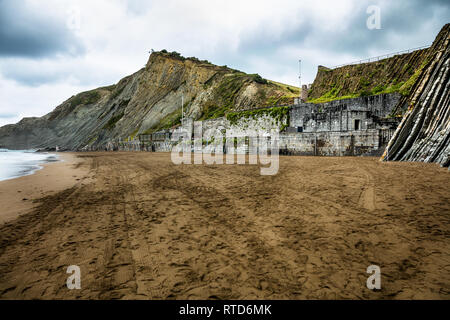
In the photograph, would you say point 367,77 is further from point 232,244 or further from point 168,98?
point 168,98

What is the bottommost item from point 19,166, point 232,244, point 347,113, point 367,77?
point 232,244

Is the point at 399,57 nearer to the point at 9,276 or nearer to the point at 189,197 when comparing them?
the point at 189,197

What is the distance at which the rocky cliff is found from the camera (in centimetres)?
1254

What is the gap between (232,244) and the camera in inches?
145

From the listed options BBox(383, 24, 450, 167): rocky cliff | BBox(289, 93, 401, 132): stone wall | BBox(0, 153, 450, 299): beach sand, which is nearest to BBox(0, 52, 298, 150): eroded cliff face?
BBox(289, 93, 401, 132): stone wall

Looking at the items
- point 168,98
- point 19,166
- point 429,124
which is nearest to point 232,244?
point 429,124

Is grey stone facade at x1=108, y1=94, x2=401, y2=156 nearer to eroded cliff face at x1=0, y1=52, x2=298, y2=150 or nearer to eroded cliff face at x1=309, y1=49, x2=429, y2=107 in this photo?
eroded cliff face at x1=309, y1=49, x2=429, y2=107

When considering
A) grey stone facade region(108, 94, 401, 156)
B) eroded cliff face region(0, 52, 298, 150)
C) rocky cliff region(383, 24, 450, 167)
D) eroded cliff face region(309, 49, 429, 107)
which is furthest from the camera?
eroded cliff face region(0, 52, 298, 150)

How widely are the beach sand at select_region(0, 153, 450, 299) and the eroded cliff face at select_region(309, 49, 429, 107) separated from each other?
24143 mm

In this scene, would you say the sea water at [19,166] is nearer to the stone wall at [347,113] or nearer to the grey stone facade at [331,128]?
the grey stone facade at [331,128]

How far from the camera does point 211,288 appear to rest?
102 inches

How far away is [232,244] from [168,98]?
60348 millimetres

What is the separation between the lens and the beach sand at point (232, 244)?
258 centimetres

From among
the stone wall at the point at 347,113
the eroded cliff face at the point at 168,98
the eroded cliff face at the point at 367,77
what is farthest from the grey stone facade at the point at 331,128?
the eroded cliff face at the point at 168,98
